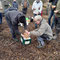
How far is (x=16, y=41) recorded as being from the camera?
11.5 ft

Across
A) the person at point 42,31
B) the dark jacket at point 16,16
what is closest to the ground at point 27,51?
the person at point 42,31

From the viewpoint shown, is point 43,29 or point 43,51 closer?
point 43,29

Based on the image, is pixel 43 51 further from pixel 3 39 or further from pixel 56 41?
pixel 3 39

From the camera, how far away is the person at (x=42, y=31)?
2.88 metres

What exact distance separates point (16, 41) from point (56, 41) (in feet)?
4.77

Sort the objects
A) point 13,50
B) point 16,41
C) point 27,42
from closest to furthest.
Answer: point 13,50
point 27,42
point 16,41

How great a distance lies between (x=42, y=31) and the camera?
2.90 metres

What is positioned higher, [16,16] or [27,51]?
[16,16]

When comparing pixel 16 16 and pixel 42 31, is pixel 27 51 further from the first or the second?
pixel 16 16

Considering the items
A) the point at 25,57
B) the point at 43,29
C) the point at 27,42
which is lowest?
the point at 25,57

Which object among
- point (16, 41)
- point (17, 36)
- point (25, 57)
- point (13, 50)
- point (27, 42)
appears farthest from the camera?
point (17, 36)

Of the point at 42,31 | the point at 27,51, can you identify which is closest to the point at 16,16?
the point at 42,31

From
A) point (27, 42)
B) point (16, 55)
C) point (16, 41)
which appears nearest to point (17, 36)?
point (16, 41)

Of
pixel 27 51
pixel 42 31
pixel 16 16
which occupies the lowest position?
pixel 27 51
